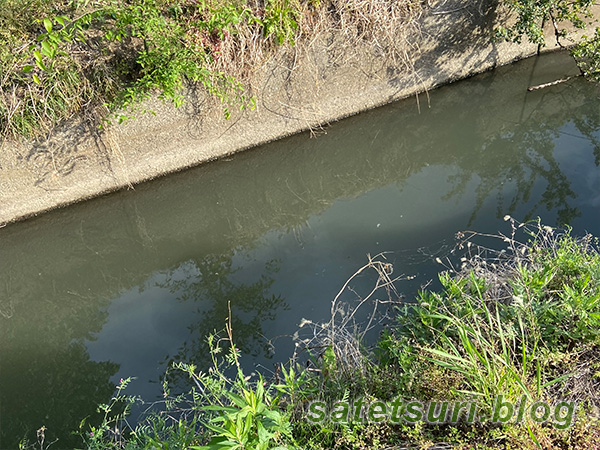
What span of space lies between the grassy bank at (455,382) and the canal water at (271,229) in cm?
60

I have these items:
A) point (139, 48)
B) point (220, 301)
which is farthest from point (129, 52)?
point (220, 301)

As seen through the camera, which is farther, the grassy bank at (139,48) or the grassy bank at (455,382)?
the grassy bank at (139,48)

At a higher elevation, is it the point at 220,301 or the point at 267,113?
the point at 267,113

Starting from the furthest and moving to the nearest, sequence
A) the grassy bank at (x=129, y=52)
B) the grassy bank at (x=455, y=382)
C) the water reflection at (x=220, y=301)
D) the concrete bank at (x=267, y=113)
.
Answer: the concrete bank at (x=267, y=113), the grassy bank at (x=129, y=52), the water reflection at (x=220, y=301), the grassy bank at (x=455, y=382)

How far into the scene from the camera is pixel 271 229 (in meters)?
4.02

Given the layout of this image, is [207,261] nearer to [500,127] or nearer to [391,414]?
[391,414]

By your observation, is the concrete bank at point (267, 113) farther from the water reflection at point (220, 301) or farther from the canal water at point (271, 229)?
the water reflection at point (220, 301)

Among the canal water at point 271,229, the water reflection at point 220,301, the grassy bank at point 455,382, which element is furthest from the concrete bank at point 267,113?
the grassy bank at point 455,382

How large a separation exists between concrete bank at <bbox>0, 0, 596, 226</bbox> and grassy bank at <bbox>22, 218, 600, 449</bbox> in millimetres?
2166

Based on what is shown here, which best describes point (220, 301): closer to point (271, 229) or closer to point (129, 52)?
point (271, 229)

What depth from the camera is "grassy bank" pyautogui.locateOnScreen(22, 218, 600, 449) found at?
192cm

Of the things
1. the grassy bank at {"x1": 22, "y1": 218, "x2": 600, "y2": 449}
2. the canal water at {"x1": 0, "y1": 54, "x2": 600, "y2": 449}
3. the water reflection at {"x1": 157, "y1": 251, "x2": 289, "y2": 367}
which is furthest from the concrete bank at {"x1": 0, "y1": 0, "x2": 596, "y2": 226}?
the grassy bank at {"x1": 22, "y1": 218, "x2": 600, "y2": 449}

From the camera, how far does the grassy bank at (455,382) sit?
1.92 m

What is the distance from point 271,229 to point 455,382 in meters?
2.08
